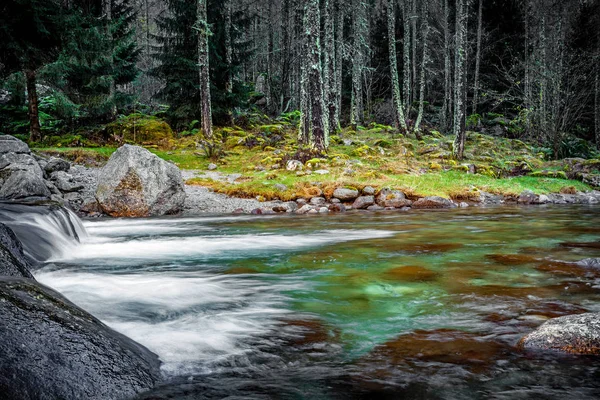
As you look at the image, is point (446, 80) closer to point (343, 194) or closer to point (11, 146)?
point (343, 194)

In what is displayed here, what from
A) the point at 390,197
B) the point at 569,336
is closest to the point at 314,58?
the point at 390,197

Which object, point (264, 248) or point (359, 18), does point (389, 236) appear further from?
point (359, 18)

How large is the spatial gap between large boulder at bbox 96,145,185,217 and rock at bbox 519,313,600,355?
947 cm

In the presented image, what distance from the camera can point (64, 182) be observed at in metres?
11.9

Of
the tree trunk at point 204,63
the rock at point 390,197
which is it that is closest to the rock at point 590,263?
the rock at point 390,197

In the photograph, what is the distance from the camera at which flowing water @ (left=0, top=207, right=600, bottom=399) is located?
2387mm

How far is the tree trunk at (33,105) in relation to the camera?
17.6 meters

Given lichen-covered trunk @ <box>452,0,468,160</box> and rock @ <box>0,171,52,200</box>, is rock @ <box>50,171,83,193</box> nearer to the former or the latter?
rock @ <box>0,171,52,200</box>

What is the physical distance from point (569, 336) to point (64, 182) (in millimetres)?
12337

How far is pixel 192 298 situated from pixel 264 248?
2852 mm

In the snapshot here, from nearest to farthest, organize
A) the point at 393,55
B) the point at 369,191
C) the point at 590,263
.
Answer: the point at 590,263 → the point at 369,191 → the point at 393,55

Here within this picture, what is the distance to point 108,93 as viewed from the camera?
834 inches

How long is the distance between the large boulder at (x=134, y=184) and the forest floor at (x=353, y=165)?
Answer: 253 cm

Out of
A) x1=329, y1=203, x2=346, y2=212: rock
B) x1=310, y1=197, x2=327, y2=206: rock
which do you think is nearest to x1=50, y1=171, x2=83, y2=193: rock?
x1=310, y1=197, x2=327, y2=206: rock
